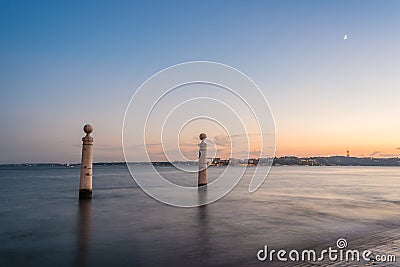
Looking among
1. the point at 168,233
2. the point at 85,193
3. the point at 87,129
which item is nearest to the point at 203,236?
the point at 168,233

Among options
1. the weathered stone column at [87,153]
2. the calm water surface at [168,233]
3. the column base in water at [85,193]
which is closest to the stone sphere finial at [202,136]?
the calm water surface at [168,233]

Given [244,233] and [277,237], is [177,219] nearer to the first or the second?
[244,233]

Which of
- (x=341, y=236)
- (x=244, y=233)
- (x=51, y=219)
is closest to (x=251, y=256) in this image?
(x=244, y=233)

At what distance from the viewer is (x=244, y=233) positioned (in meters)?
10.3

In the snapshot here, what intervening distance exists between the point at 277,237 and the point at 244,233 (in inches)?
40.7

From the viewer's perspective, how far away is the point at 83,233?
418 inches

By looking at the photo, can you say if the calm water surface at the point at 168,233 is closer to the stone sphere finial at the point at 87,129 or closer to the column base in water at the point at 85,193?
the column base in water at the point at 85,193

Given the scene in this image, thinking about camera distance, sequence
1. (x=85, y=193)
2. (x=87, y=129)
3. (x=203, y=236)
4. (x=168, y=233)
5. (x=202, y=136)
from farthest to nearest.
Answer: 1. (x=202, y=136)
2. (x=85, y=193)
3. (x=87, y=129)
4. (x=168, y=233)
5. (x=203, y=236)

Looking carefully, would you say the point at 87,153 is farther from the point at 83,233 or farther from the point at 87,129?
the point at 83,233

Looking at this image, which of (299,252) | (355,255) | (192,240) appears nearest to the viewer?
(355,255)

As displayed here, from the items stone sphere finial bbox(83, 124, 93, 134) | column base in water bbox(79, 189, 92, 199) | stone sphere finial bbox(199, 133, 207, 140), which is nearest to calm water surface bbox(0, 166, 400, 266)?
column base in water bbox(79, 189, 92, 199)

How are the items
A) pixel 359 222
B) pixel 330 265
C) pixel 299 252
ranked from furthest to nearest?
pixel 359 222 < pixel 299 252 < pixel 330 265

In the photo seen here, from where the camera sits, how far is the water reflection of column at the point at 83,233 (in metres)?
7.72

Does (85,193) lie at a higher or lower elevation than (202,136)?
lower
